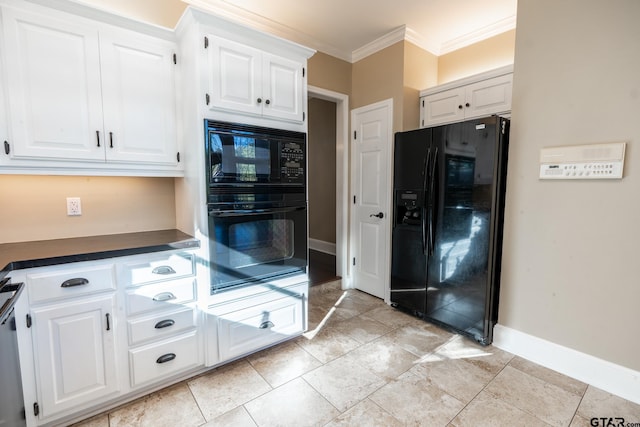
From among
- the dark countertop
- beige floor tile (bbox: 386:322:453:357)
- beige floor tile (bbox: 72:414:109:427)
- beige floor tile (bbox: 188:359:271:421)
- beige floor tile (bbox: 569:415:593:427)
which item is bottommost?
beige floor tile (bbox: 72:414:109:427)

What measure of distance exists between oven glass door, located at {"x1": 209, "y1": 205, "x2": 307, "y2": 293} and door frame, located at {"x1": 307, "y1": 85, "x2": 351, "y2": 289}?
51.2 inches

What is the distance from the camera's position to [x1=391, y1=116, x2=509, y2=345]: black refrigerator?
2.24 meters

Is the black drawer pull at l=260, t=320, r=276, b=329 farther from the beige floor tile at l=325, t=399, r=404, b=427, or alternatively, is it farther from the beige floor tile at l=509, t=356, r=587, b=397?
the beige floor tile at l=509, t=356, r=587, b=397

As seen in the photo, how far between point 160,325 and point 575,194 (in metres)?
2.79

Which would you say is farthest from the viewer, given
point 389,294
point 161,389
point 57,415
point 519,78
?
point 389,294

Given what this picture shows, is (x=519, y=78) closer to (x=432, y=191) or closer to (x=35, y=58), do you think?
(x=432, y=191)

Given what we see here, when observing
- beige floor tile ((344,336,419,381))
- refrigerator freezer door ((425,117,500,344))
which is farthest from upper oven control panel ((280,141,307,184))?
beige floor tile ((344,336,419,381))

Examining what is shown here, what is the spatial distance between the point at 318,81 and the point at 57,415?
3.31 meters

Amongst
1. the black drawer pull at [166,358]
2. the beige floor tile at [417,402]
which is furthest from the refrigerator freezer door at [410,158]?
the black drawer pull at [166,358]

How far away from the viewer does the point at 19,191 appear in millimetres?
1789

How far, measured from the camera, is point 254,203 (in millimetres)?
2035

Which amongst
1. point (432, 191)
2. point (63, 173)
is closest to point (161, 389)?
point (63, 173)

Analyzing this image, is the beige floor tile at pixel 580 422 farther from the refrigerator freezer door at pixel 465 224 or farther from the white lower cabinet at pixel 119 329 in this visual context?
the white lower cabinet at pixel 119 329

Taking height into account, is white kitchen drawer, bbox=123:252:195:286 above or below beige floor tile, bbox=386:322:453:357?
above
